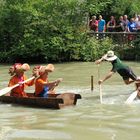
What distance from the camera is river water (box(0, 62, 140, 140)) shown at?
35.1 feet

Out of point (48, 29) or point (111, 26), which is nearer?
point (48, 29)

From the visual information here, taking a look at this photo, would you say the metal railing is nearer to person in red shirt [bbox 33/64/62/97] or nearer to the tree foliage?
the tree foliage

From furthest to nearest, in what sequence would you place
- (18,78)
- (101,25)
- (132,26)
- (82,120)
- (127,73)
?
(101,25) → (132,26) → (127,73) → (18,78) → (82,120)

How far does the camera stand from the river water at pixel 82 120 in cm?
1069

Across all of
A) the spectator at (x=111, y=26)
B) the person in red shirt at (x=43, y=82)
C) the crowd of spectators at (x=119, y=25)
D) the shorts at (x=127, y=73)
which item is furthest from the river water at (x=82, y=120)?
the spectator at (x=111, y=26)

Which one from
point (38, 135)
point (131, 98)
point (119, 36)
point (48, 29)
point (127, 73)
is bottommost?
point (38, 135)

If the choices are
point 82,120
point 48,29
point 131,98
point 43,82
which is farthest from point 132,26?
point 82,120

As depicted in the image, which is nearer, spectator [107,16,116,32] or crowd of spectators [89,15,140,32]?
crowd of spectators [89,15,140,32]

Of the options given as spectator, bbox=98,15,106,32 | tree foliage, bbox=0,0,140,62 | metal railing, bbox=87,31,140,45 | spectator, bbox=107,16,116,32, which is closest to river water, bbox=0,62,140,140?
tree foliage, bbox=0,0,140,62

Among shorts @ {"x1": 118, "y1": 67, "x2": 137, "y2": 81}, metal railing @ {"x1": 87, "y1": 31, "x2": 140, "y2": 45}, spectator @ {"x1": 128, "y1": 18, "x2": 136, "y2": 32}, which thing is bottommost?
shorts @ {"x1": 118, "y1": 67, "x2": 137, "y2": 81}

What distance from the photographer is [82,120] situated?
483 inches

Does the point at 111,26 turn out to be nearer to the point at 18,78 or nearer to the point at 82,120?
the point at 18,78

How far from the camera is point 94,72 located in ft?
75.5

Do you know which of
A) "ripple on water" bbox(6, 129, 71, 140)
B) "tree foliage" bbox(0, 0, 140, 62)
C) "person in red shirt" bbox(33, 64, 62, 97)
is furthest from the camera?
"tree foliage" bbox(0, 0, 140, 62)
